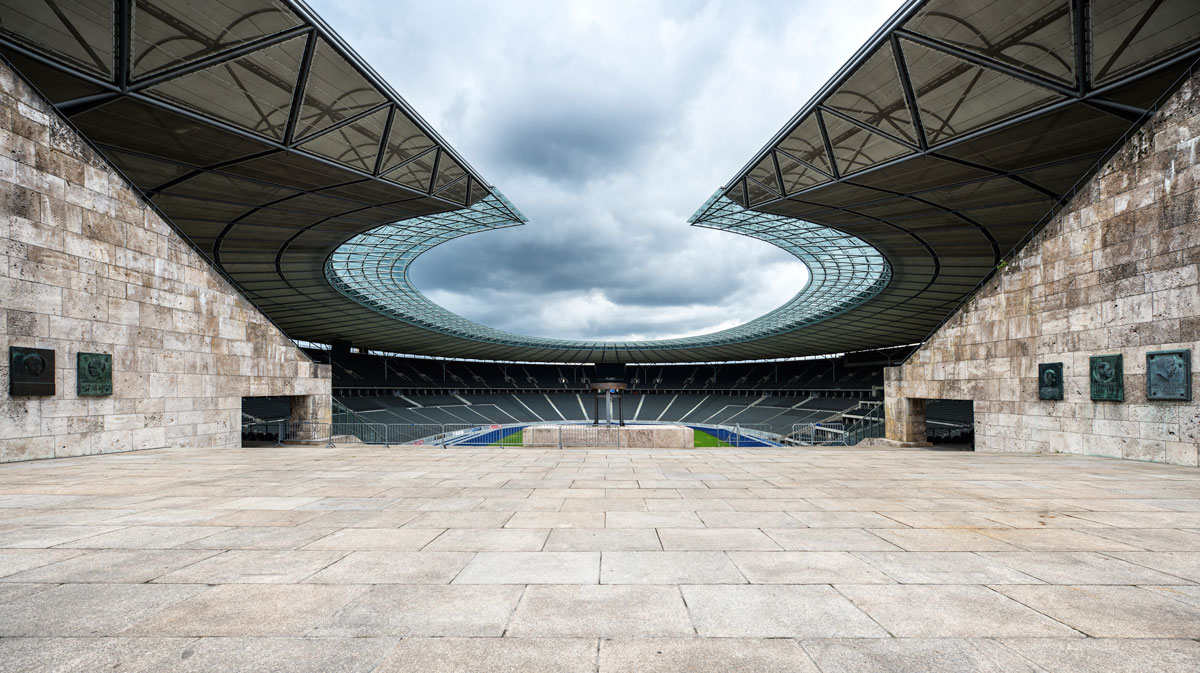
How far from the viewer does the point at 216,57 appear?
15555 millimetres

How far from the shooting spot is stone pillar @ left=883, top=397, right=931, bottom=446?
74.4ft

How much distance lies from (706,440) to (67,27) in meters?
49.7

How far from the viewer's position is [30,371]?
12273 mm

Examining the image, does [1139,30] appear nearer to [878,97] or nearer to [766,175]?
[878,97]

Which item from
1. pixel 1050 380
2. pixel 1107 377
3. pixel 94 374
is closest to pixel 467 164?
pixel 94 374

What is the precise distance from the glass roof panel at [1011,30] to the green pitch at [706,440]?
36810 millimetres

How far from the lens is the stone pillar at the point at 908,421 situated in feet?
74.4

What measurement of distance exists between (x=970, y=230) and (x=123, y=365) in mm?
36030

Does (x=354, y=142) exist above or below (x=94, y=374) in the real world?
above

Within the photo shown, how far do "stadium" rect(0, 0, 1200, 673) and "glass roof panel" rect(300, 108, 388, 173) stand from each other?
0.48ft

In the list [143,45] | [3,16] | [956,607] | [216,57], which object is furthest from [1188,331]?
[3,16]

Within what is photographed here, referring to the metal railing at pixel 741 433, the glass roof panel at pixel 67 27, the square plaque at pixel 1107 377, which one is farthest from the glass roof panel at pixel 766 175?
the glass roof panel at pixel 67 27

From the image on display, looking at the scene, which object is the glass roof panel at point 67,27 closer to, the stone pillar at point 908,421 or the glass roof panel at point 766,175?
the glass roof panel at point 766,175

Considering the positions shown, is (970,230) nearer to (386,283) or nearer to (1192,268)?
(1192,268)
